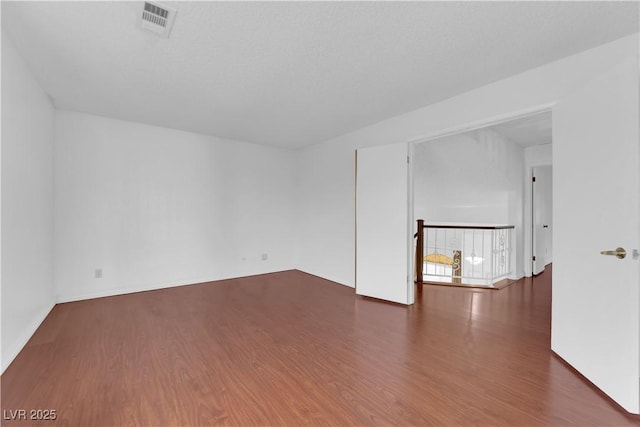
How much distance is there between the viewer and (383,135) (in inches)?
157

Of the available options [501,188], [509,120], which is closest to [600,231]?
[509,120]

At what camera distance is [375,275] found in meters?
3.87

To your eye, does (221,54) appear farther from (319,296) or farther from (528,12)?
(319,296)

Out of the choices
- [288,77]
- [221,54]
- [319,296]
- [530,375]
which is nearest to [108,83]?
[221,54]

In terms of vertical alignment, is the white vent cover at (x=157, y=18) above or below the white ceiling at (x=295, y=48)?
below

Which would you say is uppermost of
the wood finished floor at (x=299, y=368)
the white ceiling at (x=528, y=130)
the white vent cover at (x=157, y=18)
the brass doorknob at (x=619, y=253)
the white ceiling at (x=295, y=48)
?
the white ceiling at (x=528, y=130)

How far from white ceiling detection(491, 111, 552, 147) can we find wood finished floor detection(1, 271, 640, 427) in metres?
2.50

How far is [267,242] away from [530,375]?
4.28 m

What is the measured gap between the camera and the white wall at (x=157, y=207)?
366 cm

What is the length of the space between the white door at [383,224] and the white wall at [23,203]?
3.45m

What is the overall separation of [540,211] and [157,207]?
22.2 ft

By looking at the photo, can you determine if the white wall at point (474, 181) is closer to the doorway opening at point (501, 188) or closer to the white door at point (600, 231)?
the doorway opening at point (501, 188)

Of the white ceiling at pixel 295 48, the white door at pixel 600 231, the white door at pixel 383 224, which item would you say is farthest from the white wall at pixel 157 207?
the white door at pixel 600 231

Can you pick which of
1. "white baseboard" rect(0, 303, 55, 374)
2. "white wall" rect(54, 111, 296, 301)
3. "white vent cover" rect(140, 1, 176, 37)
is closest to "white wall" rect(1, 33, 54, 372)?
"white baseboard" rect(0, 303, 55, 374)
